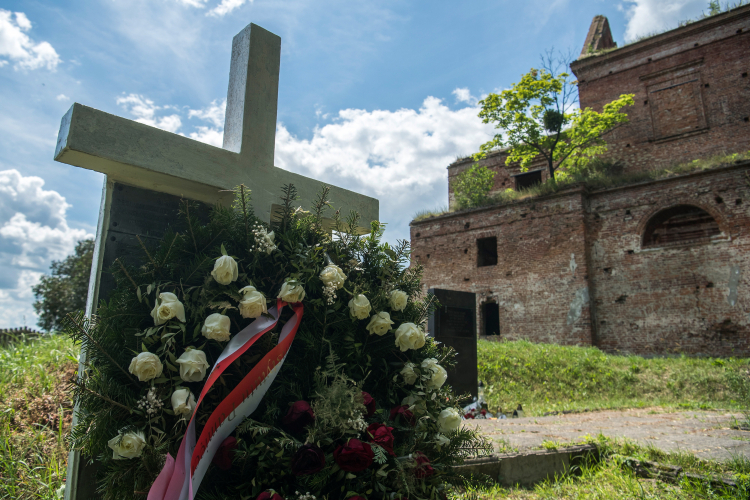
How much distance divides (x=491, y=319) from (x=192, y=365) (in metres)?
16.3

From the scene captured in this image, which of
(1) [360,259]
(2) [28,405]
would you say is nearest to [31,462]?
(2) [28,405]

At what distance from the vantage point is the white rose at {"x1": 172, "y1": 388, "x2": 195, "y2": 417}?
67.7 inches

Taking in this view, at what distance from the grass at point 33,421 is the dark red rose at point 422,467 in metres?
2.40

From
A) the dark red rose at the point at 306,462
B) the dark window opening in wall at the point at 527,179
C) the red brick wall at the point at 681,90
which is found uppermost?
the red brick wall at the point at 681,90

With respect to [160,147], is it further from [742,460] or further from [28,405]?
[742,460]

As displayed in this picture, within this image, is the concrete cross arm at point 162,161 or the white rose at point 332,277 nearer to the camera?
the white rose at point 332,277

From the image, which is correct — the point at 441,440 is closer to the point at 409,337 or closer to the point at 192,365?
the point at 409,337

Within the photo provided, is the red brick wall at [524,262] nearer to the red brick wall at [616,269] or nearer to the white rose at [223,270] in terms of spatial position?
the red brick wall at [616,269]

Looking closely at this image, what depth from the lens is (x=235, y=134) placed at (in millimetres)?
2922

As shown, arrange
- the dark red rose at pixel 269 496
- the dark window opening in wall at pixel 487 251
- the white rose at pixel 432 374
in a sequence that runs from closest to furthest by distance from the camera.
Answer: the dark red rose at pixel 269 496 → the white rose at pixel 432 374 → the dark window opening in wall at pixel 487 251

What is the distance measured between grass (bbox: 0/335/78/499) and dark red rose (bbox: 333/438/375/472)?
232 cm

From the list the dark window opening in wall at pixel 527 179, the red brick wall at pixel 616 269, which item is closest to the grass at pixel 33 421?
the red brick wall at pixel 616 269

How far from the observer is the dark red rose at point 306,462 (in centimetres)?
160

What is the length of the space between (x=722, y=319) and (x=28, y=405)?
50.1 ft
